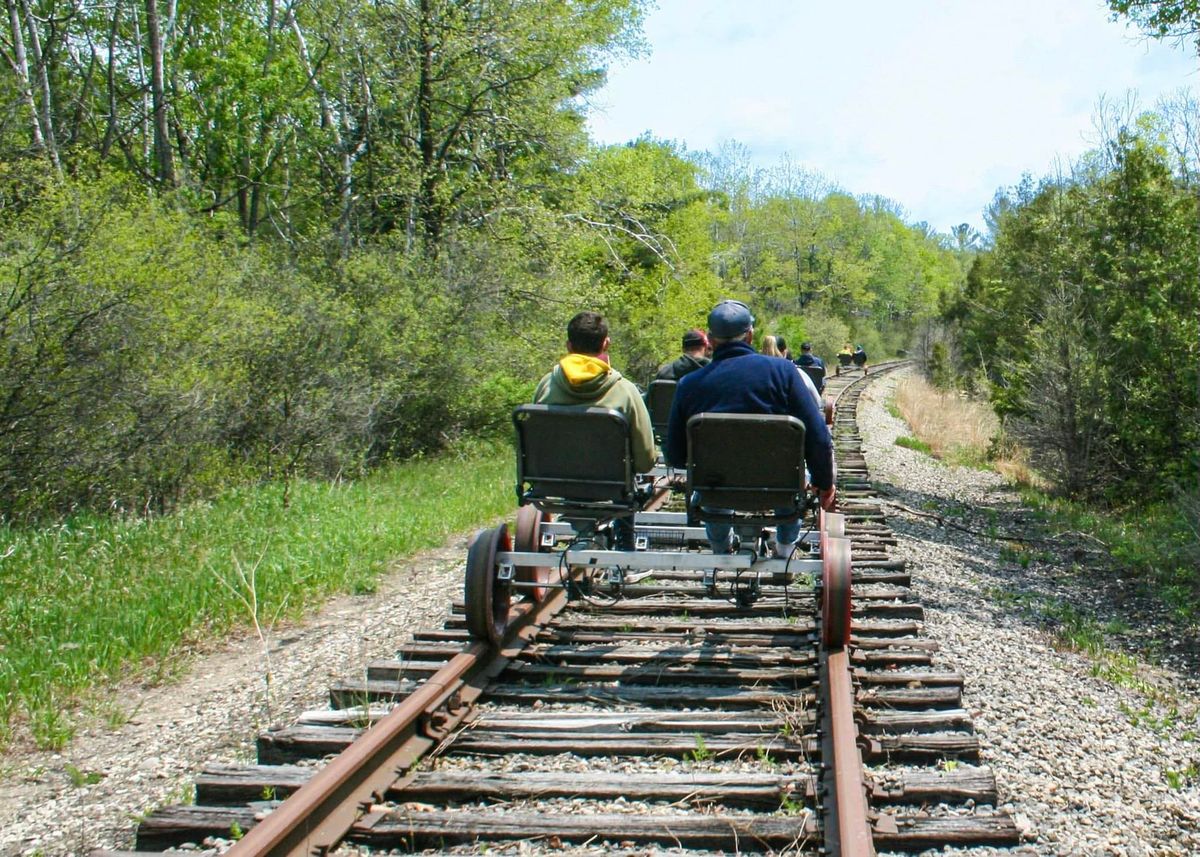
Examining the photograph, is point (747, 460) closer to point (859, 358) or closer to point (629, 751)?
point (629, 751)

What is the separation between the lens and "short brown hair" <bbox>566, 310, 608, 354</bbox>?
239 inches

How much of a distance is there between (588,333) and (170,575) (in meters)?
4.26

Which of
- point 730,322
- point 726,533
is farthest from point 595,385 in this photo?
point 726,533

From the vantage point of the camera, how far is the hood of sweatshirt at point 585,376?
19.5 feet

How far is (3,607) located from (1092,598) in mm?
8503

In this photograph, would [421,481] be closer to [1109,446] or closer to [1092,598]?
[1092,598]

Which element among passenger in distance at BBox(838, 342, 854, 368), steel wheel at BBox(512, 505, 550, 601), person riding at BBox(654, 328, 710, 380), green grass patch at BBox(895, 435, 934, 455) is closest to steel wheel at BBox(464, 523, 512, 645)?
steel wheel at BBox(512, 505, 550, 601)

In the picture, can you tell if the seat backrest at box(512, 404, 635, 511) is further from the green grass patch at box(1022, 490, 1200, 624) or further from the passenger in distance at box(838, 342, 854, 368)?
the passenger in distance at box(838, 342, 854, 368)

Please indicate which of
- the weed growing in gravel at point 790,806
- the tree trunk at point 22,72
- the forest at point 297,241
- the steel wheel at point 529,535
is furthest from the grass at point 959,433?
the tree trunk at point 22,72

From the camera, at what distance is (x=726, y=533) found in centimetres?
628

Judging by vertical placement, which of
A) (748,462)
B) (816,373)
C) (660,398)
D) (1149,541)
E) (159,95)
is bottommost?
(1149,541)

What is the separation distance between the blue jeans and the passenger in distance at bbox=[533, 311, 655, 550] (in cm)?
52

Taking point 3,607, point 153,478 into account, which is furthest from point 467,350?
point 3,607

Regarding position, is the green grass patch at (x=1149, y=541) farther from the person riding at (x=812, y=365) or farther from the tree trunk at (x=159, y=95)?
the tree trunk at (x=159, y=95)
